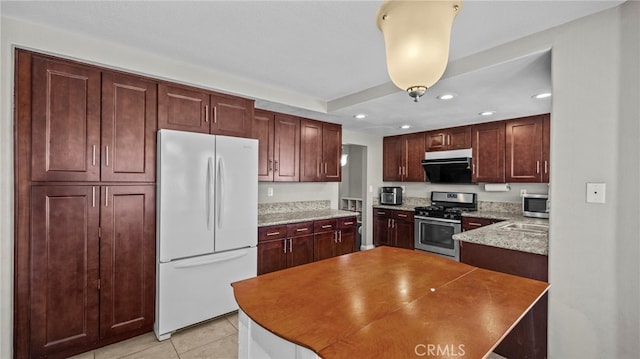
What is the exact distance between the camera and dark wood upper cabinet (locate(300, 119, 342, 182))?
391 centimetres

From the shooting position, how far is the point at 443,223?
429 centimetres

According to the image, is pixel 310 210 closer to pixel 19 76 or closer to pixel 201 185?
pixel 201 185

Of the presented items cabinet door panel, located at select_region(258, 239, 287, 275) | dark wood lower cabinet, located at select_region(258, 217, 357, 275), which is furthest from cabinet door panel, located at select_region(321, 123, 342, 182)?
cabinet door panel, located at select_region(258, 239, 287, 275)

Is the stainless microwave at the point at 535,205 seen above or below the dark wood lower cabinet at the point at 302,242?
above

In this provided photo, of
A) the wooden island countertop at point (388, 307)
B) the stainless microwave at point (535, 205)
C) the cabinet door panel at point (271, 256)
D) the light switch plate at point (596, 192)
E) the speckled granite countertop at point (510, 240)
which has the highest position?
the light switch plate at point (596, 192)

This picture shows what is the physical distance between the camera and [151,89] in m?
2.46

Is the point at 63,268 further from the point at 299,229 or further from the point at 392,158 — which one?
the point at 392,158

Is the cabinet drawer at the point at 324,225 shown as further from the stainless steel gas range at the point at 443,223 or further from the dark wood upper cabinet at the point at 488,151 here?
the dark wood upper cabinet at the point at 488,151

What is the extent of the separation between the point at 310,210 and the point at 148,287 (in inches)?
95.8

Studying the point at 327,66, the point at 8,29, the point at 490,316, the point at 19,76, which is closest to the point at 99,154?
the point at 19,76

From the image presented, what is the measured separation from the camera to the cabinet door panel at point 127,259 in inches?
88.5

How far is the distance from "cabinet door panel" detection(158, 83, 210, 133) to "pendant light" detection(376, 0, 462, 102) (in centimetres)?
213

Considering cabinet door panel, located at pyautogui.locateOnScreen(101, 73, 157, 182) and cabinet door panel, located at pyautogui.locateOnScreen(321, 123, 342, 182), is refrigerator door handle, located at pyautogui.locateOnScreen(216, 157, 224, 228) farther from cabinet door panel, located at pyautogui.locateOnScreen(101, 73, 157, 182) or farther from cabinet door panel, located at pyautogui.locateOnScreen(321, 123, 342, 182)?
cabinet door panel, located at pyautogui.locateOnScreen(321, 123, 342, 182)

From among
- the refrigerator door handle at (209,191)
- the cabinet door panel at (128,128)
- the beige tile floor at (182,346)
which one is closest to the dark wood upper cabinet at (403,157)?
the refrigerator door handle at (209,191)
